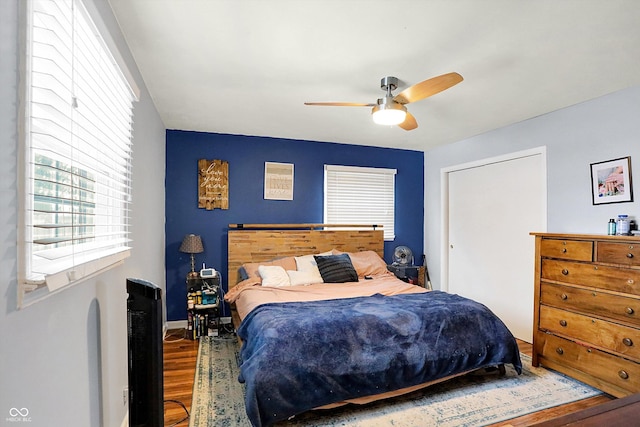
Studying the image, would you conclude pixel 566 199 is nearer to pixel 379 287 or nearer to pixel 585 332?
pixel 585 332

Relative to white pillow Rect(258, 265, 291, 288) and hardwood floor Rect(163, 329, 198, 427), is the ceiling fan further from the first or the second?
hardwood floor Rect(163, 329, 198, 427)

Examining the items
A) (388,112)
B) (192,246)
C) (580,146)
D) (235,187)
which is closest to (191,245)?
(192,246)

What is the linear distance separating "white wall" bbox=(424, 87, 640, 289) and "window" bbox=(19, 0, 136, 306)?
3755 millimetres

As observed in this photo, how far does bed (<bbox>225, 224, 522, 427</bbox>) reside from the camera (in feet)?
6.64

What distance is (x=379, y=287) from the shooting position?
11.3 ft

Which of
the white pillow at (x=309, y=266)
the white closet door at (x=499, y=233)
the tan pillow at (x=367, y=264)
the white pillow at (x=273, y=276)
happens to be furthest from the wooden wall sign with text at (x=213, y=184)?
the white closet door at (x=499, y=233)

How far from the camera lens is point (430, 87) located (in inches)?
84.1

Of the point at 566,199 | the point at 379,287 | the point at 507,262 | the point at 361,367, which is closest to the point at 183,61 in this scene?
the point at 361,367

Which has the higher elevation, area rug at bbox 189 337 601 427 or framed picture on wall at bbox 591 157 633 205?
framed picture on wall at bbox 591 157 633 205

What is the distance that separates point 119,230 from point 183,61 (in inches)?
48.9

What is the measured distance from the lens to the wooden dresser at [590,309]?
90.7 inches

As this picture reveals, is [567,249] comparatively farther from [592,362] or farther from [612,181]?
[592,362]

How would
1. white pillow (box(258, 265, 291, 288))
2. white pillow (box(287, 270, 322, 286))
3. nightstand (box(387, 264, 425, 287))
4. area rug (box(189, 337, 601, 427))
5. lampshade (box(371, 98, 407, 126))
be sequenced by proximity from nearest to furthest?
area rug (box(189, 337, 601, 427)), lampshade (box(371, 98, 407, 126)), white pillow (box(258, 265, 291, 288)), white pillow (box(287, 270, 322, 286)), nightstand (box(387, 264, 425, 287))

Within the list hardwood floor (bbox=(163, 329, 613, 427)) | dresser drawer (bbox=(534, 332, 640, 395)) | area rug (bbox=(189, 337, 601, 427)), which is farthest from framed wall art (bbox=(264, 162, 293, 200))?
dresser drawer (bbox=(534, 332, 640, 395))
